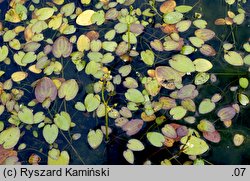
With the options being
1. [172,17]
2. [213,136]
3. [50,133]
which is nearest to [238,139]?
[213,136]

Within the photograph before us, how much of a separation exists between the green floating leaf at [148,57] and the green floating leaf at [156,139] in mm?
369

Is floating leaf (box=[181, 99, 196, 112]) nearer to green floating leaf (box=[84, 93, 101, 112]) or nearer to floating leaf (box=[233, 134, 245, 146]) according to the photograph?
floating leaf (box=[233, 134, 245, 146])

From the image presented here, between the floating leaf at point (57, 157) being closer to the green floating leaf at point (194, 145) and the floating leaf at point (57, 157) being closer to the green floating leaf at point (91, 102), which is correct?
the green floating leaf at point (91, 102)

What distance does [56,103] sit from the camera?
174cm

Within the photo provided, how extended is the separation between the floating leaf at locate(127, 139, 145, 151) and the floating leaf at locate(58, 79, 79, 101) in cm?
36

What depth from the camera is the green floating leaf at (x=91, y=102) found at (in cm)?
171

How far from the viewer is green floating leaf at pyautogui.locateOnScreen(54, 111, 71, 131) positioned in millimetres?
1669

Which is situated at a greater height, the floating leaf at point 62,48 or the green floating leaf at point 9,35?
the green floating leaf at point 9,35

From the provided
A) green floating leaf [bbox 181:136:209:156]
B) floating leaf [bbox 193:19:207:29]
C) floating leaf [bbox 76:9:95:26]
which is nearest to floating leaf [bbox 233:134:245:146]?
green floating leaf [bbox 181:136:209:156]

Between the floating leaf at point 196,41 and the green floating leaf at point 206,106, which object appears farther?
the floating leaf at point 196,41

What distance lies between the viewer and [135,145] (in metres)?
1.62

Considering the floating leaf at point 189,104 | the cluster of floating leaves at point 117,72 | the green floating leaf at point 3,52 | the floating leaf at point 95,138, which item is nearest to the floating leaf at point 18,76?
the cluster of floating leaves at point 117,72

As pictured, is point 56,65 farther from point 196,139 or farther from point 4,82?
point 196,139

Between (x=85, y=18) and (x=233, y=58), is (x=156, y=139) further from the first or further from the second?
(x=85, y=18)
